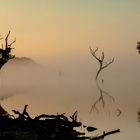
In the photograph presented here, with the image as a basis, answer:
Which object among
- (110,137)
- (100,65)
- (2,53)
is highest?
(100,65)

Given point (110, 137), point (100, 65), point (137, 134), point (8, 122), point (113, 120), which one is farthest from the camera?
point (100, 65)

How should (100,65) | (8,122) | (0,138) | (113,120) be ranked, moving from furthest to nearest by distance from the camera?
(100,65) < (113,120) < (8,122) < (0,138)

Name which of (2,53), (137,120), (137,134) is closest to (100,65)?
(137,120)

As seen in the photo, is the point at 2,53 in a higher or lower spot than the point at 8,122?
higher

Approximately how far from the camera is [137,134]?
78.4 feet

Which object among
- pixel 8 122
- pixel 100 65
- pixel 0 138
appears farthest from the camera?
pixel 100 65

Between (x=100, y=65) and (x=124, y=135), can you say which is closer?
(x=124, y=135)

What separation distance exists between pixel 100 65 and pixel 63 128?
224 feet

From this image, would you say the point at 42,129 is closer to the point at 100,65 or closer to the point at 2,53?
the point at 2,53

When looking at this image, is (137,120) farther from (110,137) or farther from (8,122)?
(8,122)

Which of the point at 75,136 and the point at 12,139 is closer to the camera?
the point at 12,139

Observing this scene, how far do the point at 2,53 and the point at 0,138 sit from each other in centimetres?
484

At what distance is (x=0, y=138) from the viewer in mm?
9531

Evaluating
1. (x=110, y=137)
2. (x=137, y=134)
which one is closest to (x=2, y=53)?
(x=110, y=137)
